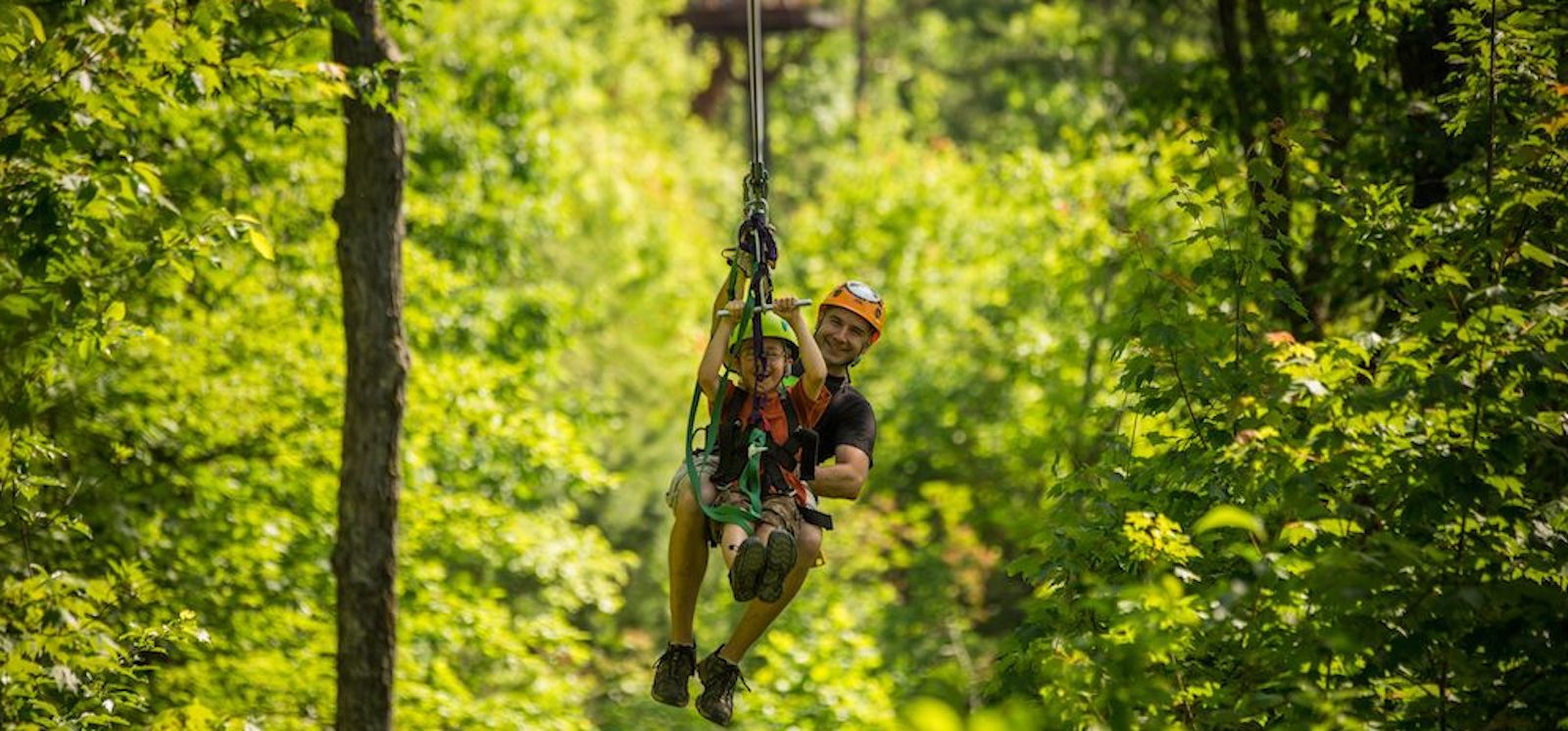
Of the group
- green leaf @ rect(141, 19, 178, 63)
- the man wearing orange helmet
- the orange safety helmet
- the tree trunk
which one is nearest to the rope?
the man wearing orange helmet

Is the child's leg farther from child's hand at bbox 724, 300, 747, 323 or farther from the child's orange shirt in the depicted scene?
child's hand at bbox 724, 300, 747, 323

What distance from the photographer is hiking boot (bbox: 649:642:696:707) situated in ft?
21.7

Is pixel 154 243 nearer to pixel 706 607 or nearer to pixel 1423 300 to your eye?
pixel 1423 300

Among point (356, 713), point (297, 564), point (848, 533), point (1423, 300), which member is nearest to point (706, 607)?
point (848, 533)

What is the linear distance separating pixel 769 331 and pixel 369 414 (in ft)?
14.3

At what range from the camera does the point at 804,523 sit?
6.44 metres

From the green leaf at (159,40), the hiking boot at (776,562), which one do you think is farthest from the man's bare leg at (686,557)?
the green leaf at (159,40)

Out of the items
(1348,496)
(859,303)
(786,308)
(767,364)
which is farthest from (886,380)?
(1348,496)

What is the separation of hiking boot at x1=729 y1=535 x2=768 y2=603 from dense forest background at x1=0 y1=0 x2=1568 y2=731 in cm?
100

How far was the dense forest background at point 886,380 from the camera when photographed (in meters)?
5.70

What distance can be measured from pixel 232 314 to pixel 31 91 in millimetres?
7982

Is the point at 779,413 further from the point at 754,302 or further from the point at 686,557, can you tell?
the point at 686,557

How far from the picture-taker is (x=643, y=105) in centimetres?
3691

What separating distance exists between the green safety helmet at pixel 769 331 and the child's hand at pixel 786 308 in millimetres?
77
